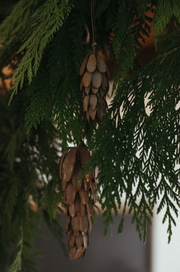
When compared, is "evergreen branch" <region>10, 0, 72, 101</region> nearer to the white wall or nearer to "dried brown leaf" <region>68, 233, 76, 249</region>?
"dried brown leaf" <region>68, 233, 76, 249</region>

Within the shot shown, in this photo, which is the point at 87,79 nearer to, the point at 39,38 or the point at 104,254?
the point at 39,38

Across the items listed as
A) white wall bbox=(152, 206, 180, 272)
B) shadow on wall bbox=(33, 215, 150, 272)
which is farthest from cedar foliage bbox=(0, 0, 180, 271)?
white wall bbox=(152, 206, 180, 272)

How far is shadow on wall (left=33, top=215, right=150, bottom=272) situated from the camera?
100 centimetres

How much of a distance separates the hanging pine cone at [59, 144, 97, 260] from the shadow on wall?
881 millimetres

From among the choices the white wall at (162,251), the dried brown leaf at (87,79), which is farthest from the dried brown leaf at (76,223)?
the white wall at (162,251)

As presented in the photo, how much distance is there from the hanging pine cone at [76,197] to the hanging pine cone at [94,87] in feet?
0.12

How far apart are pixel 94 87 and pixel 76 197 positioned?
0.09 m

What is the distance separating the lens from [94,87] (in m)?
0.17

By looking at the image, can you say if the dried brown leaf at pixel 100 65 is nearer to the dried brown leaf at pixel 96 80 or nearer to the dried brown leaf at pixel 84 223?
the dried brown leaf at pixel 96 80

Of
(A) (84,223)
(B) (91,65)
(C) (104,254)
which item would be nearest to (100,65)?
(B) (91,65)

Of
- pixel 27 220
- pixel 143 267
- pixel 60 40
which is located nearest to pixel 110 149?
pixel 60 40

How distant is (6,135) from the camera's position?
1.31ft

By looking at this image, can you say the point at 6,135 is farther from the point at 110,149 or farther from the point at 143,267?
the point at 143,267

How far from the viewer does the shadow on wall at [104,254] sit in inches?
39.4
